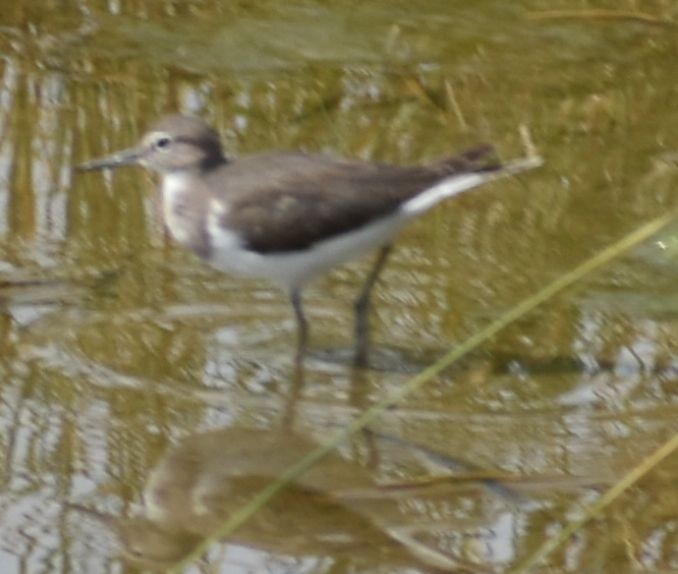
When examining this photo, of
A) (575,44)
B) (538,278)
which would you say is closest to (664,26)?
(575,44)

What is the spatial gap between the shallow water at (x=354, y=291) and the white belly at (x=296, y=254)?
0.28m

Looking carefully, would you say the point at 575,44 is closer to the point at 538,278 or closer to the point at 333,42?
the point at 333,42

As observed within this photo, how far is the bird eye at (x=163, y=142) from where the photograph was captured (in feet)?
22.9

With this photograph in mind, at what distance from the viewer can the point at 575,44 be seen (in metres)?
9.16

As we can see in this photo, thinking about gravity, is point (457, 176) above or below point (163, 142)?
above

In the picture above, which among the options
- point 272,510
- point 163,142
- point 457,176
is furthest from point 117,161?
point 272,510

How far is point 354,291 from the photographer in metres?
7.09

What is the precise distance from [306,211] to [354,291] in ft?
2.15

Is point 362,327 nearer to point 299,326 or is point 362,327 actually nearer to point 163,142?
point 299,326

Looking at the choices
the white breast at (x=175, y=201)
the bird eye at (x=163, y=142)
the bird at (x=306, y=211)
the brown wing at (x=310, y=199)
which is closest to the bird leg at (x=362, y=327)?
the bird at (x=306, y=211)

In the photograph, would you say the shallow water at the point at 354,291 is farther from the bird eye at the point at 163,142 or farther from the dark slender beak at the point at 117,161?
the bird eye at the point at 163,142

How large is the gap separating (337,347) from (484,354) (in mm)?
492

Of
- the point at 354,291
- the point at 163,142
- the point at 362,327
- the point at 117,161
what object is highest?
the point at 163,142

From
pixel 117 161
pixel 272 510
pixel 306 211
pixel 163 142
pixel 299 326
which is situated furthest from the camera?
pixel 117 161
